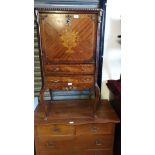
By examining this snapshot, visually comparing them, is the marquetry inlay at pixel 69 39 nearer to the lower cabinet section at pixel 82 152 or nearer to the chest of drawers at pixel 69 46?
the chest of drawers at pixel 69 46

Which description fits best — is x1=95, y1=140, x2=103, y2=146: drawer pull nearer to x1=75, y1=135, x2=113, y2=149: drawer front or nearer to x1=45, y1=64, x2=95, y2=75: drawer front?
x1=75, y1=135, x2=113, y2=149: drawer front

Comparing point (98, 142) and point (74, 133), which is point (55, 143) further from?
point (98, 142)

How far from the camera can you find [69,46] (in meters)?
1.55

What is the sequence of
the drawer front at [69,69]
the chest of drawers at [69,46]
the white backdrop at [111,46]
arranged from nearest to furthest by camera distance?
the chest of drawers at [69,46]
the drawer front at [69,69]
the white backdrop at [111,46]

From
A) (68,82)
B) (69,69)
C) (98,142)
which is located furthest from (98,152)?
(69,69)

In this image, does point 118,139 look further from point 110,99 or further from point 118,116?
point 110,99

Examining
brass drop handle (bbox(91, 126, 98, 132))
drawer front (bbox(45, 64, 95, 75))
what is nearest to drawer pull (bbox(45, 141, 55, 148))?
brass drop handle (bbox(91, 126, 98, 132))

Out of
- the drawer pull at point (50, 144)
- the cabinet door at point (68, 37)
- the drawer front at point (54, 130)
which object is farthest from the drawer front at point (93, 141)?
the cabinet door at point (68, 37)

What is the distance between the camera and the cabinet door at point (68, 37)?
1.50 meters

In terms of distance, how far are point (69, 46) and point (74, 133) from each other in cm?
83

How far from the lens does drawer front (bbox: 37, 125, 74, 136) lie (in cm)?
170

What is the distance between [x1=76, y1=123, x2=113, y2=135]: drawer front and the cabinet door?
63cm

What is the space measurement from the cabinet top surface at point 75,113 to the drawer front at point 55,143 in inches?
7.1
